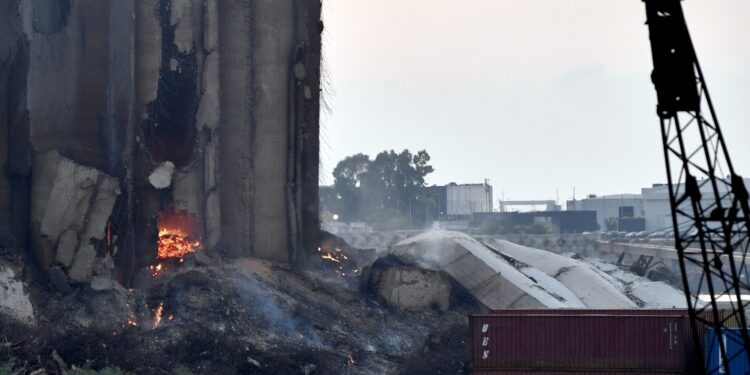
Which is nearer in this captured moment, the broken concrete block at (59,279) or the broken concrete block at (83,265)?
the broken concrete block at (59,279)

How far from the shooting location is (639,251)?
67625mm

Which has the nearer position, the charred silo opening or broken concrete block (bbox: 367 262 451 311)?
the charred silo opening

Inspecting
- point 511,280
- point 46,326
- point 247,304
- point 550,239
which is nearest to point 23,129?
point 46,326

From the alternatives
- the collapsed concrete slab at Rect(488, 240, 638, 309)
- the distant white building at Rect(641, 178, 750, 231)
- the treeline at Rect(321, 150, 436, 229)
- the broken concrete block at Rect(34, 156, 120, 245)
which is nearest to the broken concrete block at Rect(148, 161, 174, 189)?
the broken concrete block at Rect(34, 156, 120, 245)

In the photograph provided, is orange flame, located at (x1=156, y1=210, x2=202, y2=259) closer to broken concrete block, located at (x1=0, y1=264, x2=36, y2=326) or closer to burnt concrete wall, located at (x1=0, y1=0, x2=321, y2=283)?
burnt concrete wall, located at (x1=0, y1=0, x2=321, y2=283)

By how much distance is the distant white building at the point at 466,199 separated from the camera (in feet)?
378

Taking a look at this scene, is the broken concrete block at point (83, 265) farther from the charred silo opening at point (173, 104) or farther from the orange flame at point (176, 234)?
the charred silo opening at point (173, 104)

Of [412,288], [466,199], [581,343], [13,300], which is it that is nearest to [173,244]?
[13,300]

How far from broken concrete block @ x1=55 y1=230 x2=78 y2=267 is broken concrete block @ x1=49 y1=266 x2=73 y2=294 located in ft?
1.13

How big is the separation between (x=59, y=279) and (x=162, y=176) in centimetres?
572

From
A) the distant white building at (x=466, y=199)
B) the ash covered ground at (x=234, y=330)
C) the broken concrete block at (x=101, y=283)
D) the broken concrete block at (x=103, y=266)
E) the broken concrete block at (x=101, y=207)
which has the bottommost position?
the ash covered ground at (x=234, y=330)

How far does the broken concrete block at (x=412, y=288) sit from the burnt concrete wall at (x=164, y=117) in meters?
4.34

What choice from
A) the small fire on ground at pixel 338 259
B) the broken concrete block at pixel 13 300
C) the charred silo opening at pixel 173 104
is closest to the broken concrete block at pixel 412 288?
the small fire on ground at pixel 338 259

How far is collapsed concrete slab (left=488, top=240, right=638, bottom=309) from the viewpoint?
42.6 metres
